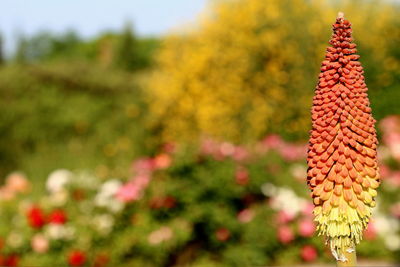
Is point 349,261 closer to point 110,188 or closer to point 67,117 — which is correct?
point 110,188

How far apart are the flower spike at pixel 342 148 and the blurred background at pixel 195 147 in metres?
4.79

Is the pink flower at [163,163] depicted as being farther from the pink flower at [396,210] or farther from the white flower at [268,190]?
the pink flower at [396,210]

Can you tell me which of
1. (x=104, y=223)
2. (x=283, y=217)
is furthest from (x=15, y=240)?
(x=283, y=217)

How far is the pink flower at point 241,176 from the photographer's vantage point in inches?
257

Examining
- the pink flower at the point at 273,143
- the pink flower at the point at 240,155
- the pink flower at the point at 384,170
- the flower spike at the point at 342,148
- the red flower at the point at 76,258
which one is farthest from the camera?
the pink flower at the point at 273,143

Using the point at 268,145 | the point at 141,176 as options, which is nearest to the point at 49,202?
the point at 141,176

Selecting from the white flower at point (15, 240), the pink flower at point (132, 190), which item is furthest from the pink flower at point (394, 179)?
the white flower at point (15, 240)

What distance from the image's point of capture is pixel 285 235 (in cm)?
621

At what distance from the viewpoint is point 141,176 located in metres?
6.58

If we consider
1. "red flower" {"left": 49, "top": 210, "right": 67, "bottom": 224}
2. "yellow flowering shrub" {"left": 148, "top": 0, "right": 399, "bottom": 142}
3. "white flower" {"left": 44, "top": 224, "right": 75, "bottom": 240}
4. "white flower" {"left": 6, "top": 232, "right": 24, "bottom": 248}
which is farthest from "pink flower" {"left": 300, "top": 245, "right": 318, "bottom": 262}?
"yellow flowering shrub" {"left": 148, "top": 0, "right": 399, "bottom": 142}

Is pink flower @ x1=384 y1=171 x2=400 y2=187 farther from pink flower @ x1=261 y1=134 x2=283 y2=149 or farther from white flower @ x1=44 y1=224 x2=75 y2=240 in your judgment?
white flower @ x1=44 y1=224 x2=75 y2=240

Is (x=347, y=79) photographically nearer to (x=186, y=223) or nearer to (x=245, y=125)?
(x=186, y=223)

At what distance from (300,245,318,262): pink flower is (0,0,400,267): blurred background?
0.08 feet

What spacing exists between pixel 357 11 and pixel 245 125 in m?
3.34
